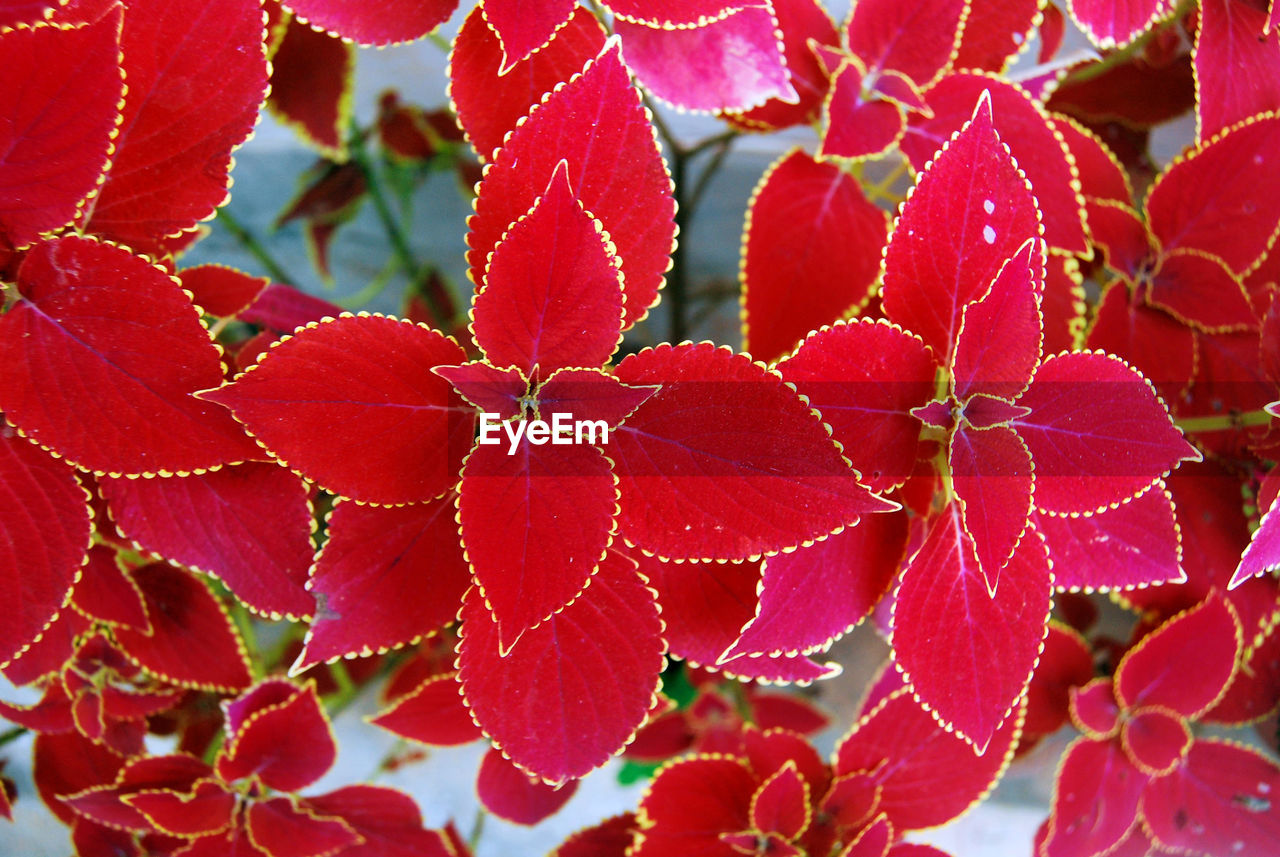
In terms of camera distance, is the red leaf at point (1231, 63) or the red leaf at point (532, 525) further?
the red leaf at point (1231, 63)

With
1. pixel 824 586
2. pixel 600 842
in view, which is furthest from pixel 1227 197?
pixel 600 842

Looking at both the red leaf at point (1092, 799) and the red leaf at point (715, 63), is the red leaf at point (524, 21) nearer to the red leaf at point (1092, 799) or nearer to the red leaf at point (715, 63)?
the red leaf at point (715, 63)

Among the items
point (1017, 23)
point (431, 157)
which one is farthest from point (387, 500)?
point (431, 157)

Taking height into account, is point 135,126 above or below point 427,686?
above

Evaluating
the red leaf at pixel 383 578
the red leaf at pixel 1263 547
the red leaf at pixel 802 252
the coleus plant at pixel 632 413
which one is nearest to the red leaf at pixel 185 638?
the coleus plant at pixel 632 413

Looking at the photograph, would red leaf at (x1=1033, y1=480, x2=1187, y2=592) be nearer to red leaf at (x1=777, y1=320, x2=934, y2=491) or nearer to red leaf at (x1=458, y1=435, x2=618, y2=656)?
red leaf at (x1=777, y1=320, x2=934, y2=491)

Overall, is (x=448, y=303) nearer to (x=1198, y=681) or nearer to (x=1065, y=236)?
(x=1065, y=236)

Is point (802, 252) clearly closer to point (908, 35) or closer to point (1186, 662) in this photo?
point (908, 35)
